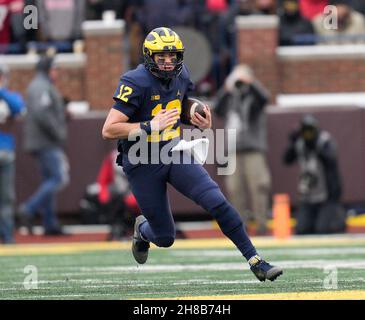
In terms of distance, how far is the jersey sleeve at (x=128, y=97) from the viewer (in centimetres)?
869

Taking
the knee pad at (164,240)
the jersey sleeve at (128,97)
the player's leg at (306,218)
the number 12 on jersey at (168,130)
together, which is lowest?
the player's leg at (306,218)

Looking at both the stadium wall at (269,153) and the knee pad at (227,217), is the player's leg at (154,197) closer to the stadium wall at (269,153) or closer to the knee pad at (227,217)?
the knee pad at (227,217)

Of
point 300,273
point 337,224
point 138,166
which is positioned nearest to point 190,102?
point 138,166

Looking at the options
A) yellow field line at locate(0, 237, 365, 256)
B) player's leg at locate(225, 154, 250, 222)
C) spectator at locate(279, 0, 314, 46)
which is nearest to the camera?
yellow field line at locate(0, 237, 365, 256)

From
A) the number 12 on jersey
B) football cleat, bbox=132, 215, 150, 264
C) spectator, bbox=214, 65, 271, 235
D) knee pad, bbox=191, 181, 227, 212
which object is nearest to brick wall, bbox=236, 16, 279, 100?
spectator, bbox=214, 65, 271, 235

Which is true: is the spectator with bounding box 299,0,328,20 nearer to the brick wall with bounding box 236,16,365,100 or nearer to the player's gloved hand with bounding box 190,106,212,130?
the brick wall with bounding box 236,16,365,100

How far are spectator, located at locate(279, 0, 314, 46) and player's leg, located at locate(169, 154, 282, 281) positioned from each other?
32.3ft

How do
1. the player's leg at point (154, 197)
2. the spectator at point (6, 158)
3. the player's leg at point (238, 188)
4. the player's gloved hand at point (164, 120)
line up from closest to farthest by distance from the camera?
the player's gloved hand at point (164, 120) → the player's leg at point (154, 197) → the spectator at point (6, 158) → the player's leg at point (238, 188)

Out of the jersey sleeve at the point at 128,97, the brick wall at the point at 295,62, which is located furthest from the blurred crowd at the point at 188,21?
the jersey sleeve at the point at 128,97

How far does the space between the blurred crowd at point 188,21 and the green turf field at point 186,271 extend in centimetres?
416

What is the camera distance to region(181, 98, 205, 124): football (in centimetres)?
901

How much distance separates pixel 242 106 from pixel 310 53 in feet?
7.90

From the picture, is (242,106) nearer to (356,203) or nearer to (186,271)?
(356,203)

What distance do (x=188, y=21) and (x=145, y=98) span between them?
367 inches
